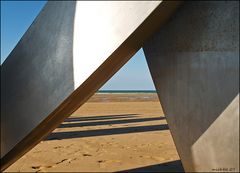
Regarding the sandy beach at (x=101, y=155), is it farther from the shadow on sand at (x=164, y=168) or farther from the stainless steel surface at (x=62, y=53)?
the stainless steel surface at (x=62, y=53)

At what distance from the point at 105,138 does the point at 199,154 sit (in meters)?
5.15

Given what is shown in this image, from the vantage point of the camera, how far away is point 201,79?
209 cm

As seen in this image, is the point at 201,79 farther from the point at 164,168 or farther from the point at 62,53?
the point at 164,168

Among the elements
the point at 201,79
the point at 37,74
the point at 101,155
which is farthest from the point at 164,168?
the point at 37,74

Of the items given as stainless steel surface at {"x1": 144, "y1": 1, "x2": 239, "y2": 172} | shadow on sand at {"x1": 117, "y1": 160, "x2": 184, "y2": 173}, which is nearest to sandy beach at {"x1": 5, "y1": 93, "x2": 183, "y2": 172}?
shadow on sand at {"x1": 117, "y1": 160, "x2": 184, "y2": 173}

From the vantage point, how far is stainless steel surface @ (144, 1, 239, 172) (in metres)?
1.96

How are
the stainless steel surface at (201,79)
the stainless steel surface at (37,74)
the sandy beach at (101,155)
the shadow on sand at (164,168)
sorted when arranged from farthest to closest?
the sandy beach at (101,155), the shadow on sand at (164,168), the stainless steel surface at (37,74), the stainless steel surface at (201,79)

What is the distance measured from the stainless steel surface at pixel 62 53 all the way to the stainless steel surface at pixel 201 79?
0.17 meters

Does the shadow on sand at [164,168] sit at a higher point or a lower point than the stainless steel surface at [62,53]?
lower

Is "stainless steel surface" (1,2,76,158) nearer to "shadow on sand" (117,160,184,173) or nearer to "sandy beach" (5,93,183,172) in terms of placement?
"sandy beach" (5,93,183,172)

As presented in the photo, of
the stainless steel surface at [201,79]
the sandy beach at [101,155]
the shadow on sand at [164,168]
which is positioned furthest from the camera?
the sandy beach at [101,155]

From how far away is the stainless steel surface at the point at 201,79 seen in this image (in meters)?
1.96

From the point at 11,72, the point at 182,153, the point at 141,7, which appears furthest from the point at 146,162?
the point at 141,7

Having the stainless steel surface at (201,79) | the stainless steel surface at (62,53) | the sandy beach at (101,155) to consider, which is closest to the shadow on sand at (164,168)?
the sandy beach at (101,155)
